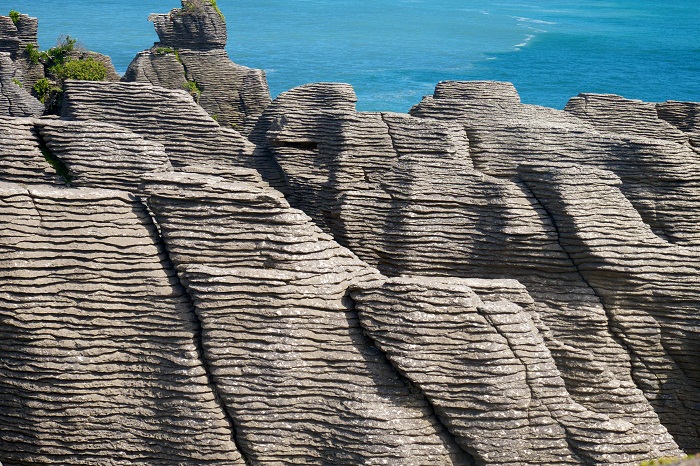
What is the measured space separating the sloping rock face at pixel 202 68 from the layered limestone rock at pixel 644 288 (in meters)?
26.1

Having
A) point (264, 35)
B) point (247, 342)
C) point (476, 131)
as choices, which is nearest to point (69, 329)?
point (247, 342)

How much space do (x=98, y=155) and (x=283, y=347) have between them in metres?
6.22

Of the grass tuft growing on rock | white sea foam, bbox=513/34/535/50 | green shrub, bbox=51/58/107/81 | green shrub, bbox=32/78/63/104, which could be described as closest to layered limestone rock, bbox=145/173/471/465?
green shrub, bbox=51/58/107/81

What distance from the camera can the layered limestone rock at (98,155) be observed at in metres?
17.3

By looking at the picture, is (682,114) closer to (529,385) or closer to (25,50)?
(529,385)

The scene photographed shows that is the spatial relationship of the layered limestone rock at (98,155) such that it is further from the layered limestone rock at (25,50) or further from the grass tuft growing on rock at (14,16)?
the grass tuft growing on rock at (14,16)

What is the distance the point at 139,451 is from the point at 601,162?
12193mm

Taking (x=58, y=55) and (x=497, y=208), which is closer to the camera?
(x=497, y=208)

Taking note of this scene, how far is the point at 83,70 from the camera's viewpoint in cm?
4219

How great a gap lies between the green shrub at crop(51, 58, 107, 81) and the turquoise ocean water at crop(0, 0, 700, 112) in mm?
47378

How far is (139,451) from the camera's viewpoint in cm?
1455

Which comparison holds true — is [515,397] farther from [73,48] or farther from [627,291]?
[73,48]

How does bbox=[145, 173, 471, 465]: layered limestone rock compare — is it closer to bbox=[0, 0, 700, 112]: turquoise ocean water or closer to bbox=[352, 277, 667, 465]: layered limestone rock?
bbox=[352, 277, 667, 465]: layered limestone rock

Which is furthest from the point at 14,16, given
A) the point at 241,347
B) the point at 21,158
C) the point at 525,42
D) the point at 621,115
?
the point at 525,42
